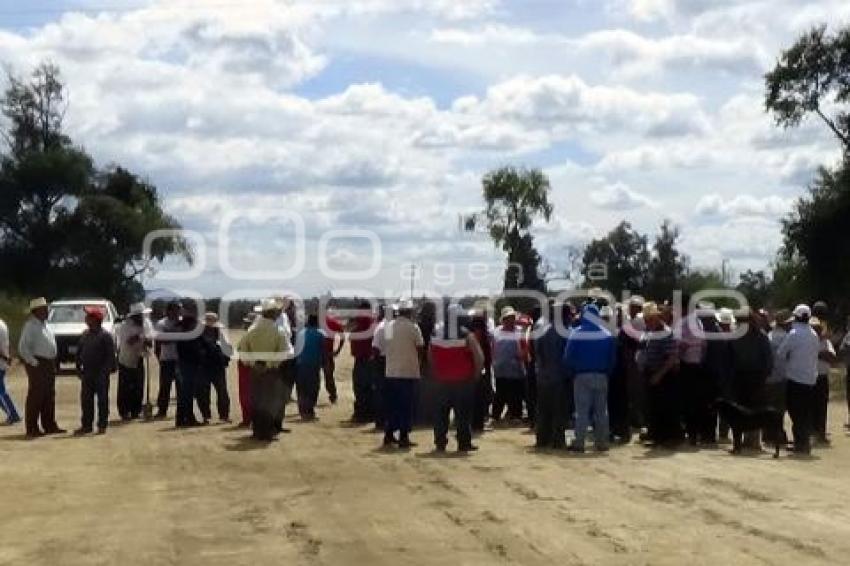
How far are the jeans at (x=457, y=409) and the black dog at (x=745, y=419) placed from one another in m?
3.03

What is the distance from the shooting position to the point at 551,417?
1750 cm

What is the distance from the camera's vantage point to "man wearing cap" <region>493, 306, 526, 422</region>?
20.5m

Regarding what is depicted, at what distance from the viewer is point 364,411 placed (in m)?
21.3

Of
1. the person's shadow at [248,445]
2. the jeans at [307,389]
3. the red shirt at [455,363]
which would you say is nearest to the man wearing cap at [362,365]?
the jeans at [307,389]

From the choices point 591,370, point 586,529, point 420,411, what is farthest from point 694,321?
point 586,529

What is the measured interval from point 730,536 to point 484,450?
257 inches

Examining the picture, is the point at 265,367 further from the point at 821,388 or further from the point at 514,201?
the point at 514,201

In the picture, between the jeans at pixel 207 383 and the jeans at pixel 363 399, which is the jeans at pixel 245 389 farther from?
the jeans at pixel 363 399

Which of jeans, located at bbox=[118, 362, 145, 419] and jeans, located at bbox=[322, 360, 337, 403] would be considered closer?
jeans, located at bbox=[118, 362, 145, 419]

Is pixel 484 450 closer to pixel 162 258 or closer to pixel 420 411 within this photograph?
pixel 420 411

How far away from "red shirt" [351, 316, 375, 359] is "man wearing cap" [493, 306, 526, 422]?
1.82m

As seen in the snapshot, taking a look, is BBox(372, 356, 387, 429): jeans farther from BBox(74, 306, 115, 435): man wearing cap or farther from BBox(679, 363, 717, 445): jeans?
BBox(679, 363, 717, 445): jeans

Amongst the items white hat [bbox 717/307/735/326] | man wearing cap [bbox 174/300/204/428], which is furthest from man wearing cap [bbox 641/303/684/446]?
man wearing cap [bbox 174/300/204/428]

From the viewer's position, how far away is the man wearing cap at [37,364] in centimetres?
1955
